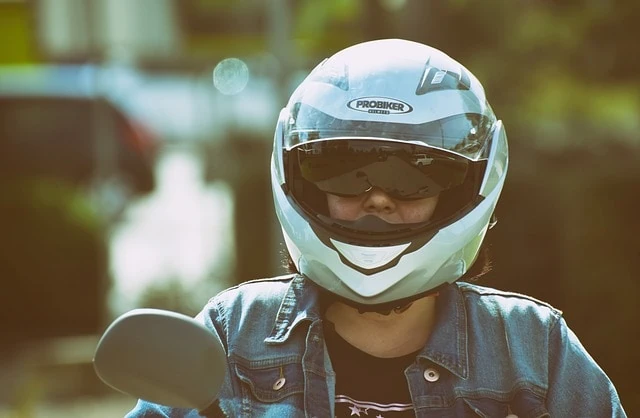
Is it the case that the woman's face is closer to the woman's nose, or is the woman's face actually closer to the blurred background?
the woman's nose

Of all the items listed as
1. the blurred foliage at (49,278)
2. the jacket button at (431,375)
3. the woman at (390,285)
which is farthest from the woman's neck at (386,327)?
the blurred foliage at (49,278)

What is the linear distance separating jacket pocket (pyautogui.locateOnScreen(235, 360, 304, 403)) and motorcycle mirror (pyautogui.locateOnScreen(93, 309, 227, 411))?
0.47 metres

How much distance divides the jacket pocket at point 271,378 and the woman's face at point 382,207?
15.1 inches

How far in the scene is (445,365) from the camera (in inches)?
115

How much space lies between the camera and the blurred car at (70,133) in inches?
623

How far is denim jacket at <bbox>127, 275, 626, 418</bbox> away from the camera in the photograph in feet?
9.37

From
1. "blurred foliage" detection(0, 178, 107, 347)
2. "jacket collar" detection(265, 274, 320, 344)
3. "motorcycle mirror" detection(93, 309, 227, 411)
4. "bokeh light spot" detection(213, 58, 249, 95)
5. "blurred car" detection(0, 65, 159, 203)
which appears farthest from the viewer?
"bokeh light spot" detection(213, 58, 249, 95)

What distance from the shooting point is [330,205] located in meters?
3.16

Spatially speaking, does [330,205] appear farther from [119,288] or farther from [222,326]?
[119,288]

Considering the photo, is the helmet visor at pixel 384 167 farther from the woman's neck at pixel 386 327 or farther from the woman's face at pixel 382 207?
the woman's neck at pixel 386 327

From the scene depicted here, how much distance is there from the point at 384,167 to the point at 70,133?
13616 mm

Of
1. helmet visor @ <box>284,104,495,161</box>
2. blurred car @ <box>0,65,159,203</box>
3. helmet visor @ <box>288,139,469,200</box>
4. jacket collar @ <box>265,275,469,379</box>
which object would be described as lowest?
blurred car @ <box>0,65,159,203</box>

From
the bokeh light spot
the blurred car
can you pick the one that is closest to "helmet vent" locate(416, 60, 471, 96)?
the blurred car

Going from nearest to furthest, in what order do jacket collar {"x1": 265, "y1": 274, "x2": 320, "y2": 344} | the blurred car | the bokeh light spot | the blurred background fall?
jacket collar {"x1": 265, "y1": 274, "x2": 320, "y2": 344} → the blurred background → the blurred car → the bokeh light spot
